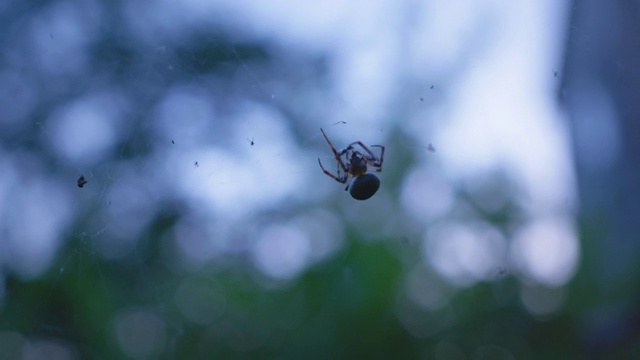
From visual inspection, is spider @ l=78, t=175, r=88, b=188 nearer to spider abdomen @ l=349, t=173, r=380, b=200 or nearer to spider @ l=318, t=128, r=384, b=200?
spider @ l=318, t=128, r=384, b=200

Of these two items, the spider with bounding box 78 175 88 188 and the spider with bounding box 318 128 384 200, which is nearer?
the spider with bounding box 78 175 88 188

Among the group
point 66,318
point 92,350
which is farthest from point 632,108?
point 92,350

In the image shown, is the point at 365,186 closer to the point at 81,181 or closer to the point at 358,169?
the point at 358,169

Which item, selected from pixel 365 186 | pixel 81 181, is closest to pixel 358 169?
pixel 365 186

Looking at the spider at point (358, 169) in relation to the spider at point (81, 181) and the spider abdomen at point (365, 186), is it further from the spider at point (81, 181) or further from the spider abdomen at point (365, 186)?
the spider at point (81, 181)

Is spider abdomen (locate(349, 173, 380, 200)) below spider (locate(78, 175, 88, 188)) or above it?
below

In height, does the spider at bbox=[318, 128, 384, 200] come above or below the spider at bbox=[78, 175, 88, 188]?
below

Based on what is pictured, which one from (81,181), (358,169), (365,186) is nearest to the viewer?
(81,181)

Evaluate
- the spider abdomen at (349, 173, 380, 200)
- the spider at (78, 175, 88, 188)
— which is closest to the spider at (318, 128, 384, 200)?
the spider abdomen at (349, 173, 380, 200)

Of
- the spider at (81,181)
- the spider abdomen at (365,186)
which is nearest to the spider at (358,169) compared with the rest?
the spider abdomen at (365,186)
